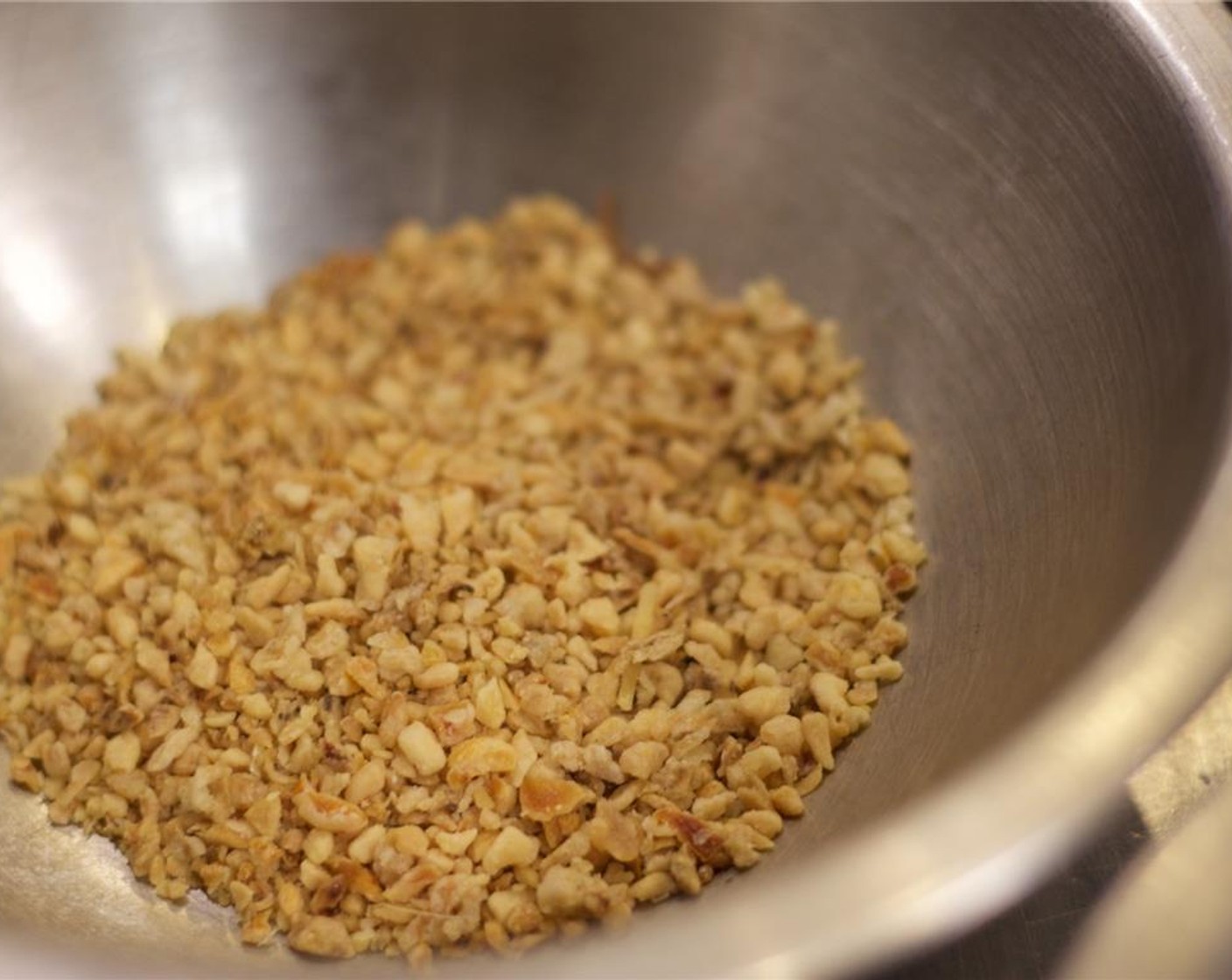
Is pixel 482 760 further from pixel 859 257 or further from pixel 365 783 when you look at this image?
pixel 859 257

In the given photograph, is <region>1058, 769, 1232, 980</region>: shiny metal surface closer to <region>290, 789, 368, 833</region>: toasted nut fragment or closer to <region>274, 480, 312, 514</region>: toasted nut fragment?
<region>290, 789, 368, 833</region>: toasted nut fragment

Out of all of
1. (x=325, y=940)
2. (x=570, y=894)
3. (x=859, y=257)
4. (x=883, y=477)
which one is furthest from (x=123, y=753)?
(x=859, y=257)

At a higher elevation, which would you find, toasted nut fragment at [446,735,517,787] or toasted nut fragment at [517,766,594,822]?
toasted nut fragment at [446,735,517,787]

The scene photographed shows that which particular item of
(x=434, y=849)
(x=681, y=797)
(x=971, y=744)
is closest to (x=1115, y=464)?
(x=971, y=744)

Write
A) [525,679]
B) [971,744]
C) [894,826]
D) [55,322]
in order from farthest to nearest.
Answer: [55,322] < [525,679] < [971,744] < [894,826]

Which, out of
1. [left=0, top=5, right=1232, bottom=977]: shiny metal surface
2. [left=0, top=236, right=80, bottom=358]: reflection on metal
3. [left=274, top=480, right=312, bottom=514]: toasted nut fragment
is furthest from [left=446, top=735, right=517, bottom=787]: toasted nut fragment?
[left=0, top=236, right=80, bottom=358]: reflection on metal

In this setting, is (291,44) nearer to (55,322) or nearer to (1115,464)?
(55,322)

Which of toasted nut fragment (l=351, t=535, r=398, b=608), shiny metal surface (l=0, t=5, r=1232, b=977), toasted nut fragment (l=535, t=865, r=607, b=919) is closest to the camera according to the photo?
shiny metal surface (l=0, t=5, r=1232, b=977)
